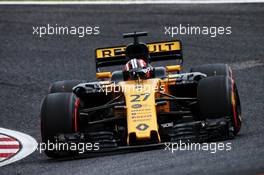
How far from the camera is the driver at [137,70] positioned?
51.8 ft

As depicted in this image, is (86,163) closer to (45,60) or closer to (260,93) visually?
(260,93)

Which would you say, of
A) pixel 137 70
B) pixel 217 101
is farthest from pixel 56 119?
pixel 217 101

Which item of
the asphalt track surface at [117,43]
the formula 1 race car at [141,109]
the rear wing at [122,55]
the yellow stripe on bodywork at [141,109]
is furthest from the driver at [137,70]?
the asphalt track surface at [117,43]

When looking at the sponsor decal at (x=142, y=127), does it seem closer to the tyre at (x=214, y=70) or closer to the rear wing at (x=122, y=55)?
the tyre at (x=214, y=70)

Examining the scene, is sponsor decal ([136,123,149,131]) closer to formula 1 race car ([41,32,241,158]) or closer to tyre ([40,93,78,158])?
formula 1 race car ([41,32,241,158])

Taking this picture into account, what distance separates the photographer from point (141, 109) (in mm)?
14844

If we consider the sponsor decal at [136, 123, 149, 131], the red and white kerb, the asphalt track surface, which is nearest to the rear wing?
the asphalt track surface

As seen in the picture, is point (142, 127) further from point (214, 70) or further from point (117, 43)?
point (117, 43)

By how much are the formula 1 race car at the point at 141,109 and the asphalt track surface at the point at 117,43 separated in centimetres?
39

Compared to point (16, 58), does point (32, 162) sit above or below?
below

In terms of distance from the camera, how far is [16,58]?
77.9ft

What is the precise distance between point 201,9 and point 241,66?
5.03m

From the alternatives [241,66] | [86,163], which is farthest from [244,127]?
[241,66]

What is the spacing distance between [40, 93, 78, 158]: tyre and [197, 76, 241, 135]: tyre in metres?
1.77
